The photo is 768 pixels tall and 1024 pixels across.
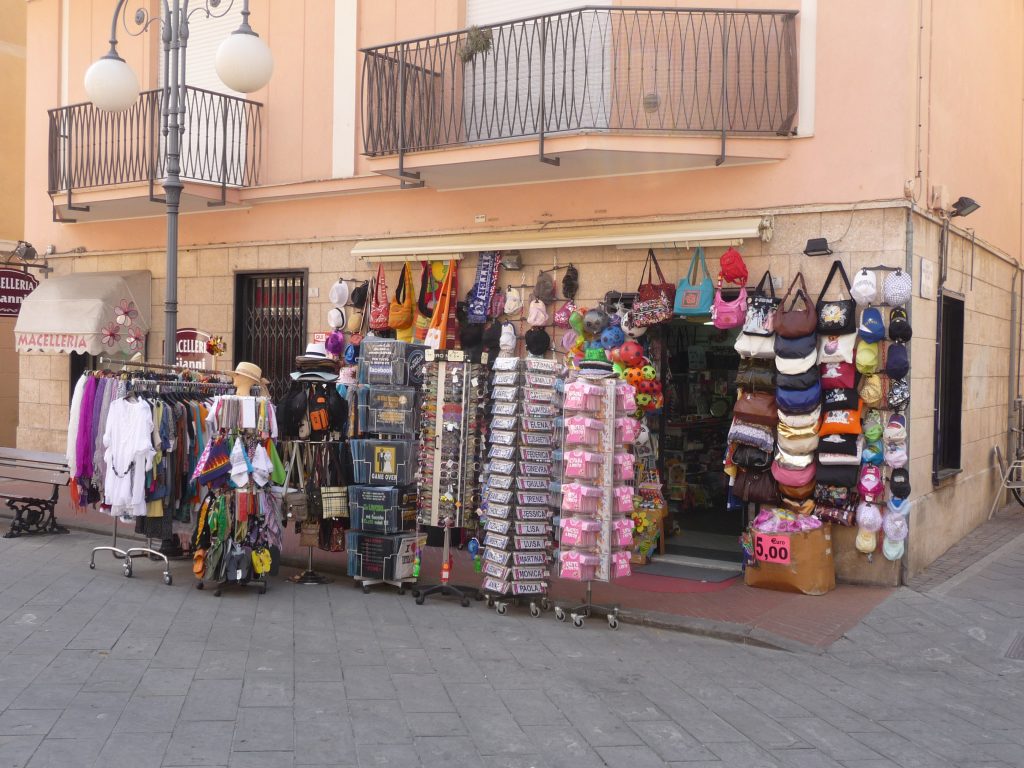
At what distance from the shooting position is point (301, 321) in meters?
12.7

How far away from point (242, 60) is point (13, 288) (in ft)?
27.5

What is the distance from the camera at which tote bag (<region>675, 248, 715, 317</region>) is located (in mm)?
9523

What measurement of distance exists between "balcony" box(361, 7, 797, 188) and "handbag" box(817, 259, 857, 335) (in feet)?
5.03

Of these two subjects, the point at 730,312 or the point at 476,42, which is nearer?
the point at 730,312

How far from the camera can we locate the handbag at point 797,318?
345 inches

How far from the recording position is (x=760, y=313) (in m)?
9.07

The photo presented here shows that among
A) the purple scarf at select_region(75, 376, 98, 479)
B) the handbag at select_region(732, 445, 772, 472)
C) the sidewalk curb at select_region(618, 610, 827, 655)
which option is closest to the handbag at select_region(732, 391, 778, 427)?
the handbag at select_region(732, 445, 772, 472)

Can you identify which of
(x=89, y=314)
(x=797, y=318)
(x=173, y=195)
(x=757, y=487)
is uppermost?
(x=173, y=195)

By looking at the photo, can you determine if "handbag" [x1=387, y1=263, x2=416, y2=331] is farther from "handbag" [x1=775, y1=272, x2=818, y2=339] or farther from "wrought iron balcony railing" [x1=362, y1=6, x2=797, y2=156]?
"handbag" [x1=775, y1=272, x2=818, y2=339]

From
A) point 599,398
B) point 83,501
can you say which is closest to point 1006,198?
point 599,398

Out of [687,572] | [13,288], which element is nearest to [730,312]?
[687,572]

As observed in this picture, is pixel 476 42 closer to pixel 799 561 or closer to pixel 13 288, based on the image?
pixel 799 561

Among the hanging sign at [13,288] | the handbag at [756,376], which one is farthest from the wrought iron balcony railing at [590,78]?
the hanging sign at [13,288]

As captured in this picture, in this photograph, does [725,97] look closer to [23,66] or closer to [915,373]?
[915,373]
